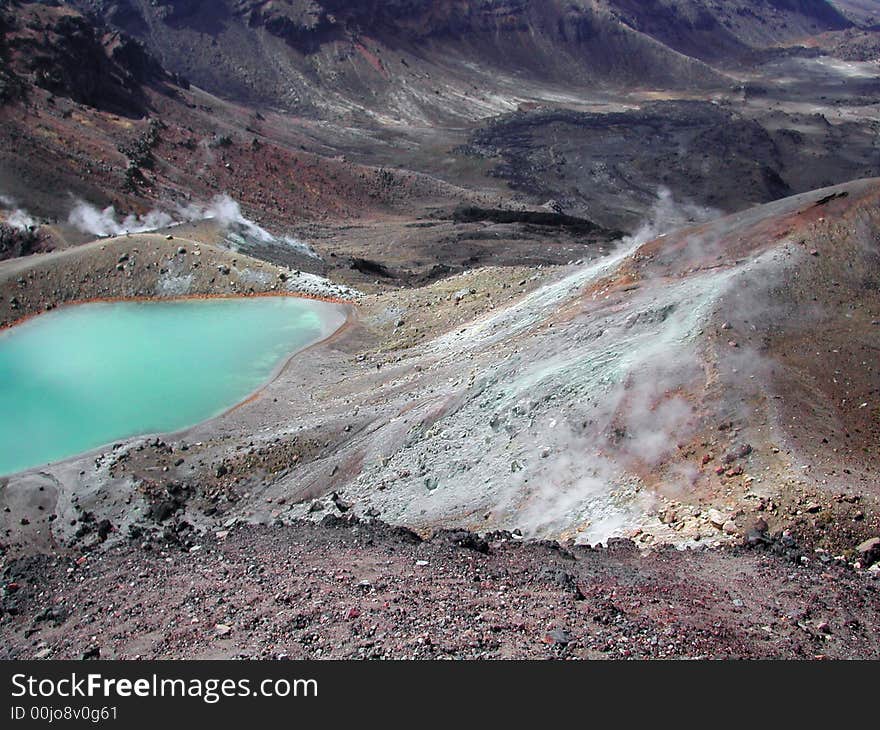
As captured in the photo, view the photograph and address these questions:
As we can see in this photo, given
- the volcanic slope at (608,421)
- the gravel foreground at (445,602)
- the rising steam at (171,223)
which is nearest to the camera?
the gravel foreground at (445,602)

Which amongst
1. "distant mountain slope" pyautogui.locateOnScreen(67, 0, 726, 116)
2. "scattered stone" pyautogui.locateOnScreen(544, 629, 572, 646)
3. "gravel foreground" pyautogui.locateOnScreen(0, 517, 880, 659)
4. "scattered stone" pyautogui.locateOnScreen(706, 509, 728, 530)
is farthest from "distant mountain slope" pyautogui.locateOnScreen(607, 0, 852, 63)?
"scattered stone" pyautogui.locateOnScreen(544, 629, 572, 646)

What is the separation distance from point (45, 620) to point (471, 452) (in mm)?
10782

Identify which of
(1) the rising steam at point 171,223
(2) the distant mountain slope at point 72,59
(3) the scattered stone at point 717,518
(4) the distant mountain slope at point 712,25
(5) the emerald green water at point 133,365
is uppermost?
(4) the distant mountain slope at point 712,25

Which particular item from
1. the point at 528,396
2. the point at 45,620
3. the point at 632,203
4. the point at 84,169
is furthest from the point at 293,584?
the point at 632,203

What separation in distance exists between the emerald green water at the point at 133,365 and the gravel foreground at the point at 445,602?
29.8 feet

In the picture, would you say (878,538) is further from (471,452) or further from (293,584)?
(293,584)

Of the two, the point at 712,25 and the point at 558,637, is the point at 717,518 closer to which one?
the point at 558,637

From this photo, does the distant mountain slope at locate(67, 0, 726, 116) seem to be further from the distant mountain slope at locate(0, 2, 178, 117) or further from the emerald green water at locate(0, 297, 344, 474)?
the emerald green water at locate(0, 297, 344, 474)

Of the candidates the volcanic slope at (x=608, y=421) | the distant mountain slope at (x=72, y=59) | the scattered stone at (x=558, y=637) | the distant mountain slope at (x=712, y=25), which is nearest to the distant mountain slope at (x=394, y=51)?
the distant mountain slope at (x=712, y=25)

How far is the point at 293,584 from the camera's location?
1658 centimetres

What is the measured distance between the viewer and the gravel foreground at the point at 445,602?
1305 centimetres

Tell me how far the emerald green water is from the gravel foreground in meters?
9.09

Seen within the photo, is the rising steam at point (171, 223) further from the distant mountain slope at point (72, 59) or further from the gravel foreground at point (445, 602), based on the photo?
the gravel foreground at point (445, 602)

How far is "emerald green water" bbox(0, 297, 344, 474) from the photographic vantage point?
28.6m
